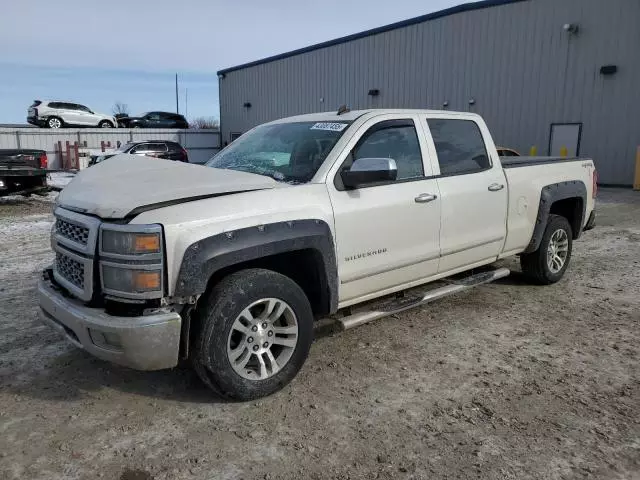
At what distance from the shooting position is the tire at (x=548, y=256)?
5664 millimetres

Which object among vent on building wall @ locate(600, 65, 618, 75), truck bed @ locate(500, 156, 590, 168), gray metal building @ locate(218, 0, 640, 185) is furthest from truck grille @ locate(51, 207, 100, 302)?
vent on building wall @ locate(600, 65, 618, 75)

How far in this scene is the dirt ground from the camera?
8.98 ft

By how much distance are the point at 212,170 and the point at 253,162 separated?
54cm

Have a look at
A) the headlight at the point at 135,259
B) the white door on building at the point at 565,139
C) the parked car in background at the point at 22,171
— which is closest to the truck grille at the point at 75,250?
the headlight at the point at 135,259

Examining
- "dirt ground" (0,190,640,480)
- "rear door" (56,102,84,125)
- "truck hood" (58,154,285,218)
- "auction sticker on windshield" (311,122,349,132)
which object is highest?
"rear door" (56,102,84,125)

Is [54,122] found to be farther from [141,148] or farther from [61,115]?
[141,148]

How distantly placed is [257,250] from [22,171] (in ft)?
36.6

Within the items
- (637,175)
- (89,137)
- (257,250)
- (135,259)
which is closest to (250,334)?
(257,250)

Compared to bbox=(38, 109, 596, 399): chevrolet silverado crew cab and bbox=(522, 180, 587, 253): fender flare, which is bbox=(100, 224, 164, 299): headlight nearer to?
bbox=(38, 109, 596, 399): chevrolet silverado crew cab

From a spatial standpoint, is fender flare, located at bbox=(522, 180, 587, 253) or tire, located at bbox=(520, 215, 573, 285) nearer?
fender flare, located at bbox=(522, 180, 587, 253)

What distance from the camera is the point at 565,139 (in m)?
18.2

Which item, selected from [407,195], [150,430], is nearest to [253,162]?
[407,195]

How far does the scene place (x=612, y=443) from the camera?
9.51ft

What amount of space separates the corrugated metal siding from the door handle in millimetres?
30841
